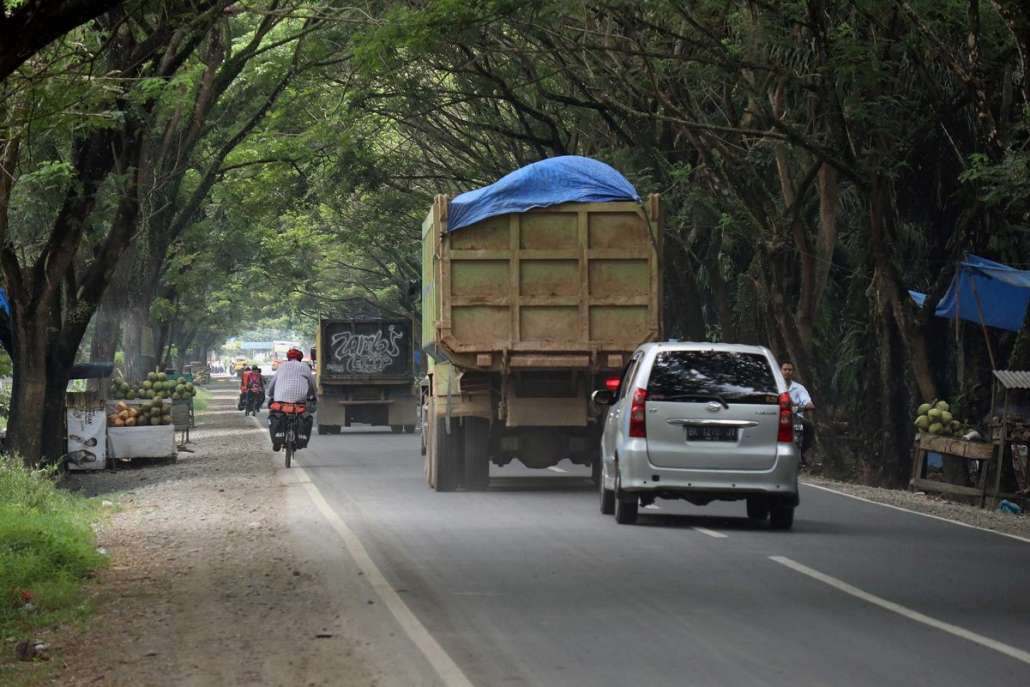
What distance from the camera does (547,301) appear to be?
20562 mm

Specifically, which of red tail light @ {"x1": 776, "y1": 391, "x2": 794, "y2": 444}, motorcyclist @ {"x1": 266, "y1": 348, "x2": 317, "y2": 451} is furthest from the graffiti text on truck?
red tail light @ {"x1": 776, "y1": 391, "x2": 794, "y2": 444}

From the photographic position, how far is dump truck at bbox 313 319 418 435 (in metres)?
41.2

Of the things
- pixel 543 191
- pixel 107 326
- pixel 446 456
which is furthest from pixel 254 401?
pixel 543 191

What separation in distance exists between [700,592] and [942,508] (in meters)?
10.4

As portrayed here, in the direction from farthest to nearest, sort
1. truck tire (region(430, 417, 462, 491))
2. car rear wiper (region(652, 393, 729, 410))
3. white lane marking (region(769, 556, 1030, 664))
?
1. truck tire (region(430, 417, 462, 491))
2. car rear wiper (region(652, 393, 729, 410))
3. white lane marking (region(769, 556, 1030, 664))

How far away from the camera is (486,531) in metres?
16.5

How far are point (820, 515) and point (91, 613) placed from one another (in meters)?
9.77

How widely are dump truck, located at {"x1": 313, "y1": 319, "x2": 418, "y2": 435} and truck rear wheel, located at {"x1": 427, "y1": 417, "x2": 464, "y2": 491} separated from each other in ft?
63.6

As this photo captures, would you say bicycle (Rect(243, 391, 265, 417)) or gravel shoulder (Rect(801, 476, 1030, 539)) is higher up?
bicycle (Rect(243, 391, 265, 417))

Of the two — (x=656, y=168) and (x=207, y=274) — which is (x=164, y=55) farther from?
(x=207, y=274)

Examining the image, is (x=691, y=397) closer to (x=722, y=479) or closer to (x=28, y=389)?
(x=722, y=479)

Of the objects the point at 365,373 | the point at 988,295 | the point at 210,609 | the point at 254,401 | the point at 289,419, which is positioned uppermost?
the point at 988,295

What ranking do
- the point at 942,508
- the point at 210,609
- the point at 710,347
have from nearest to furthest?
1. the point at 210,609
2. the point at 710,347
3. the point at 942,508

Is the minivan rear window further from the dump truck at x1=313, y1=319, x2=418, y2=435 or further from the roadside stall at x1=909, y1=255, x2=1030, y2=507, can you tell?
the dump truck at x1=313, y1=319, x2=418, y2=435
